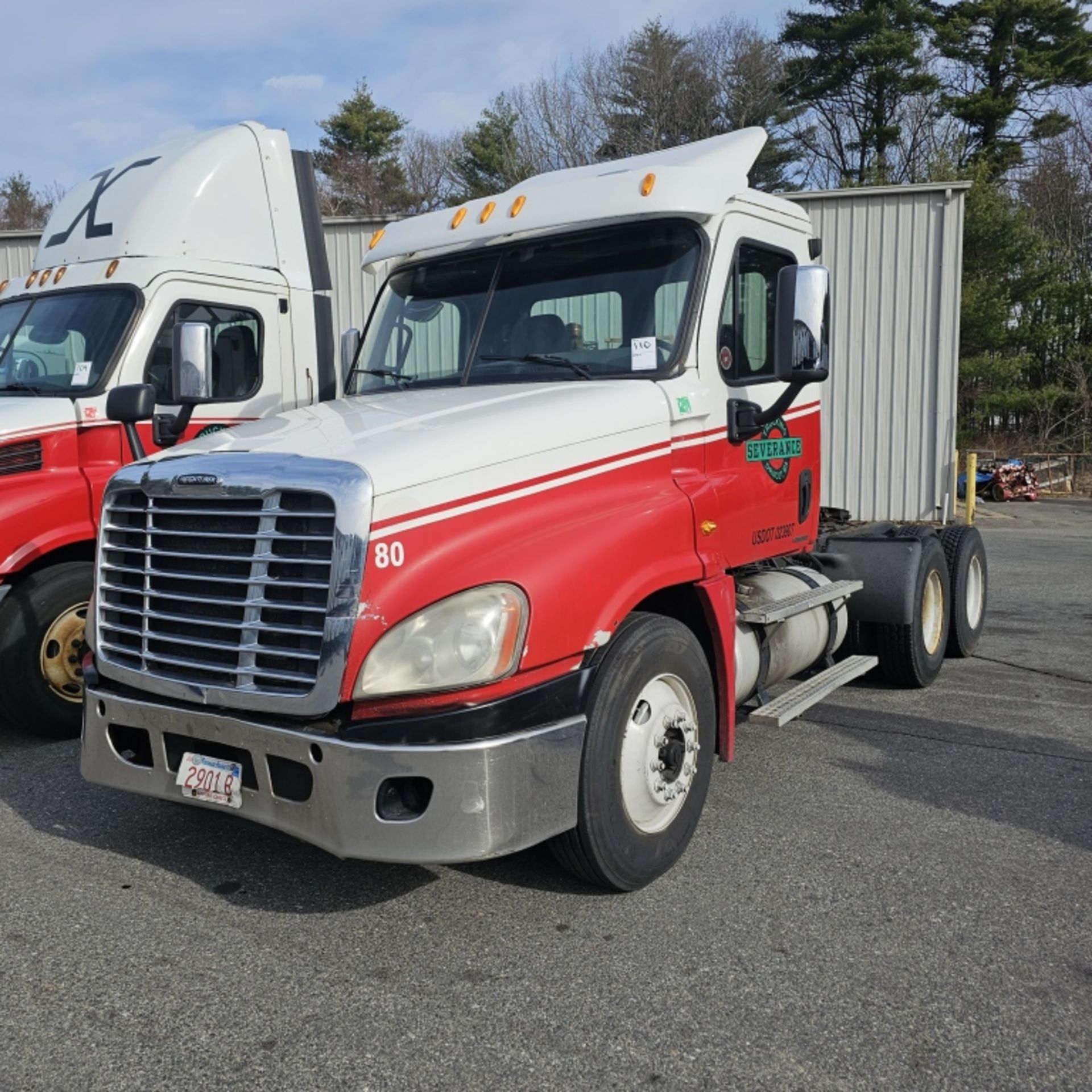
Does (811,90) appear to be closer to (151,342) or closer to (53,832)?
(151,342)

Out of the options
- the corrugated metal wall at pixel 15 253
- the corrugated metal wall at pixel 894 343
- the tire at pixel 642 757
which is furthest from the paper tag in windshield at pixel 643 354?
the corrugated metal wall at pixel 15 253

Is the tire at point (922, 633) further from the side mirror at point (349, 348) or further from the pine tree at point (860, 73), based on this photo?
the pine tree at point (860, 73)

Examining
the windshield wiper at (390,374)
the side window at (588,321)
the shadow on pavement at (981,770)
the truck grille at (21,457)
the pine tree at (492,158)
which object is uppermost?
the pine tree at (492,158)

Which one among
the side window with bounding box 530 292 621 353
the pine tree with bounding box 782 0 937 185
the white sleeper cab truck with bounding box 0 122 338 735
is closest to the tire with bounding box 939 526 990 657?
the side window with bounding box 530 292 621 353

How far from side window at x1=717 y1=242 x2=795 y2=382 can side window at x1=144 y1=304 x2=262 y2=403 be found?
3415 millimetres

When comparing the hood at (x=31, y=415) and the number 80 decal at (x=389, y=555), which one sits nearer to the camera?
the number 80 decal at (x=389, y=555)

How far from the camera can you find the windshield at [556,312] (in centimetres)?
460

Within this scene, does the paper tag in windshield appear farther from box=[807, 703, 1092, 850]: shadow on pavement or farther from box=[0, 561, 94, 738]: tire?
box=[0, 561, 94, 738]: tire

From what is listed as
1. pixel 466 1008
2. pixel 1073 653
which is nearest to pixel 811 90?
pixel 1073 653

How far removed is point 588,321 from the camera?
4.68 m

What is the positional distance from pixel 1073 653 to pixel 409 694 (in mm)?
6311

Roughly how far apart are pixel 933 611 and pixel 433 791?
195 inches

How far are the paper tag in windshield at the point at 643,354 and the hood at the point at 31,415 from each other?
3.36 metres

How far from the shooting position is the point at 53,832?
461cm
